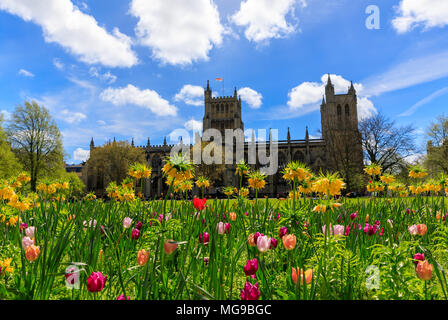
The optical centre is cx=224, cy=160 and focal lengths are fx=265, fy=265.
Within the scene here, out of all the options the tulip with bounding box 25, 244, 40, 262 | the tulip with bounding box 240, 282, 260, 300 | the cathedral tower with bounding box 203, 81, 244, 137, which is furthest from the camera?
the cathedral tower with bounding box 203, 81, 244, 137

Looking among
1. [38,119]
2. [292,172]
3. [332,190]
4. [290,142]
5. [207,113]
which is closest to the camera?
[332,190]

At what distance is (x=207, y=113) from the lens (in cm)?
6788

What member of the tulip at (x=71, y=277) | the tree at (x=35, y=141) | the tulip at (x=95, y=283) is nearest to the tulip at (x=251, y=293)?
the tulip at (x=95, y=283)

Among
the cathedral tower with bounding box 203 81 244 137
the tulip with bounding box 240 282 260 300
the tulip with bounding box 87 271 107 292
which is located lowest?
the tulip with bounding box 240 282 260 300

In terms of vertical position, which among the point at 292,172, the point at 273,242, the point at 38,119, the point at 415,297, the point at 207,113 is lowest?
the point at 415,297

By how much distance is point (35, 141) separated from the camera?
28672mm

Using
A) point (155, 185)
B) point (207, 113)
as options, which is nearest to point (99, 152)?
point (155, 185)

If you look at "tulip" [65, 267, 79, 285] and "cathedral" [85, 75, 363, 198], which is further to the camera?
"cathedral" [85, 75, 363, 198]

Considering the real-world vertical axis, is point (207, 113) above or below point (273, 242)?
above

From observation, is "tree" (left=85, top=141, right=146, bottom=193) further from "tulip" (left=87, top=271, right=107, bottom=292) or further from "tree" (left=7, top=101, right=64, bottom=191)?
"tulip" (left=87, top=271, right=107, bottom=292)

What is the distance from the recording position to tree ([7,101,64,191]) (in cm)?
2797

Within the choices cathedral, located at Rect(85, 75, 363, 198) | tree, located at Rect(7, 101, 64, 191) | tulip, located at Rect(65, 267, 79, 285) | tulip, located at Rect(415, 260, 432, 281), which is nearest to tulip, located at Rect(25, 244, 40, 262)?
tulip, located at Rect(65, 267, 79, 285)
